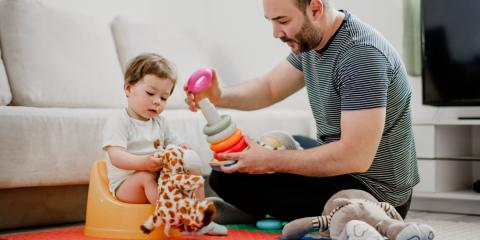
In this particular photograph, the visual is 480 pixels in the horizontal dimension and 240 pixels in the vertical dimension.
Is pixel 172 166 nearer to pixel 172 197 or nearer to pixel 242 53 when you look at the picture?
pixel 172 197

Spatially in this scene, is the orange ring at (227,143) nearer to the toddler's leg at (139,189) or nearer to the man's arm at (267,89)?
the toddler's leg at (139,189)

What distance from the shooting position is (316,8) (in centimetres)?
173

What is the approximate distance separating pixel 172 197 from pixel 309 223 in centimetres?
36

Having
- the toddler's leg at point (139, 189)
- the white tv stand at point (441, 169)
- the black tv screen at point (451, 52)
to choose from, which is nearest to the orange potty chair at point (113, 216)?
the toddler's leg at point (139, 189)

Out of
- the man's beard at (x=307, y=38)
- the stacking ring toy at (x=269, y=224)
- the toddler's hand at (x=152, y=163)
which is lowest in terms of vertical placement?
the stacking ring toy at (x=269, y=224)

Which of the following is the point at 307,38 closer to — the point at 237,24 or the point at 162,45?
the point at 162,45

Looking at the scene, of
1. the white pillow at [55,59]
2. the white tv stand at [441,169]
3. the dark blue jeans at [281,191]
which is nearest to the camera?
the dark blue jeans at [281,191]

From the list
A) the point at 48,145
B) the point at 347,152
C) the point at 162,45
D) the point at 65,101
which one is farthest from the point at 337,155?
the point at 162,45

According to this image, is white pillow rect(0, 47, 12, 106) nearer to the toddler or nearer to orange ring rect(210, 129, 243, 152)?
the toddler

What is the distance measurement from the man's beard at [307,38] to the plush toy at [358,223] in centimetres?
40

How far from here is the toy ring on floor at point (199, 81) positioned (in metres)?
1.80

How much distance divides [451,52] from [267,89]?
113 centimetres

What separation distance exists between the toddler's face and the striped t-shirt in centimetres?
43

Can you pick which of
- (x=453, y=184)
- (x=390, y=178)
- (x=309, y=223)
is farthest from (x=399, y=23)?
(x=309, y=223)
